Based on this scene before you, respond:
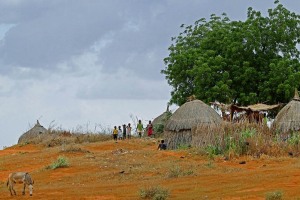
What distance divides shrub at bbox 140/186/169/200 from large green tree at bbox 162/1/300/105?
22254 millimetres

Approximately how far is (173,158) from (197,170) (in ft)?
11.5

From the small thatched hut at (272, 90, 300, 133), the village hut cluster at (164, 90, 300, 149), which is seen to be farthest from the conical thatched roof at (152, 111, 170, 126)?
the small thatched hut at (272, 90, 300, 133)

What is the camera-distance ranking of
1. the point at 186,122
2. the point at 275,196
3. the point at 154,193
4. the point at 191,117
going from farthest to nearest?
1. the point at 191,117
2. the point at 186,122
3. the point at 154,193
4. the point at 275,196

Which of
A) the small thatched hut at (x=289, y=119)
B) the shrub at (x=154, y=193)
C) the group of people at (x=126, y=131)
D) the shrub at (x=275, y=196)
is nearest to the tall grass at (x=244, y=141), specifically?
the small thatched hut at (x=289, y=119)

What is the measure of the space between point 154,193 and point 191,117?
1479 centimetres

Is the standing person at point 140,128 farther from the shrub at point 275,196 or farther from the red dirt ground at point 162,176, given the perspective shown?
the shrub at point 275,196

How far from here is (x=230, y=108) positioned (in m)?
30.6

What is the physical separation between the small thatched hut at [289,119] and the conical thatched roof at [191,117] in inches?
113

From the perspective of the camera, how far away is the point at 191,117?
1096 inches

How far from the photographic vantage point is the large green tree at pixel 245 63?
35.5 meters

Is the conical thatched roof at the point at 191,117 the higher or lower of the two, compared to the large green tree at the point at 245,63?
lower

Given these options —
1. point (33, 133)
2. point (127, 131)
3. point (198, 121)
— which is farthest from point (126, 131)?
point (198, 121)

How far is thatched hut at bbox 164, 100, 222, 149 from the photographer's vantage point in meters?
27.3

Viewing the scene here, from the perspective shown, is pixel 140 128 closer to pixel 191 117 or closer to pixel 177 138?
pixel 191 117
